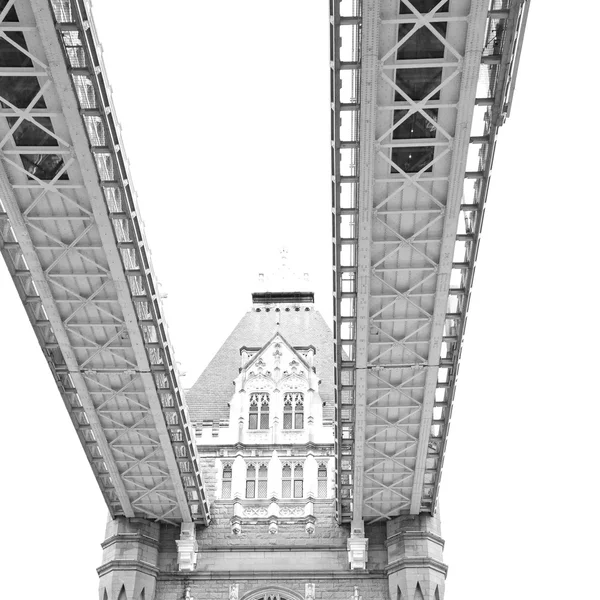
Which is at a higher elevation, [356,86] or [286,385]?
[286,385]

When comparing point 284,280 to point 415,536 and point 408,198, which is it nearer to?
point 415,536

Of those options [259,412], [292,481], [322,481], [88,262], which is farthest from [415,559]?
[88,262]

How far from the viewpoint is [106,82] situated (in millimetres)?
23359

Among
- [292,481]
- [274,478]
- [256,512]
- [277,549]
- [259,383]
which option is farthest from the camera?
[259,383]

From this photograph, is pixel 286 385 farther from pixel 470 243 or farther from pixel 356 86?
pixel 356 86

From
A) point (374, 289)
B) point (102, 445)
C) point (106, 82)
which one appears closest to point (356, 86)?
point (106, 82)

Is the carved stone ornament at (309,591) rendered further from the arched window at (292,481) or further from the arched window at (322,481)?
the arched window at (292,481)

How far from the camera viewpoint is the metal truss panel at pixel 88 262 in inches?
893

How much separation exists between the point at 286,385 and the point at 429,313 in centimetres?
1787

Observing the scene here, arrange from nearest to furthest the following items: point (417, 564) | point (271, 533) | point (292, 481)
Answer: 1. point (417, 564)
2. point (271, 533)
3. point (292, 481)

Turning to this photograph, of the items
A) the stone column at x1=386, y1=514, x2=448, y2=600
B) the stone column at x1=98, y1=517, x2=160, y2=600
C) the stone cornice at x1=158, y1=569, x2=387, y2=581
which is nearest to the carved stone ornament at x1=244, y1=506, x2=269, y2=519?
the stone cornice at x1=158, y1=569, x2=387, y2=581

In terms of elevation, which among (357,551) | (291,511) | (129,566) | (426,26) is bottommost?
(129,566)

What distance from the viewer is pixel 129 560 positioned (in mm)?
37594

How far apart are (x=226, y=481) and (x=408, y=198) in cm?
2032
